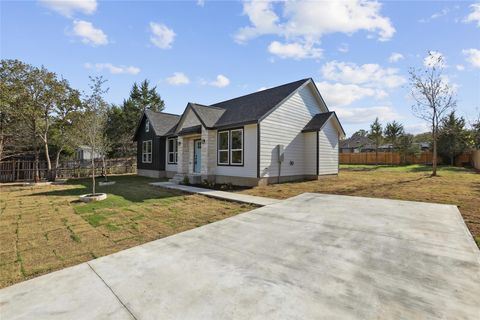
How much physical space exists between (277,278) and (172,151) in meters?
16.2

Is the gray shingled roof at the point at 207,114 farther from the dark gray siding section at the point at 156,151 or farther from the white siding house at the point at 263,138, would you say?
the dark gray siding section at the point at 156,151

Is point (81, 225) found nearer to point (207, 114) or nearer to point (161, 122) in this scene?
point (207, 114)

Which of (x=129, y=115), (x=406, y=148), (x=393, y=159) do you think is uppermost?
(x=129, y=115)

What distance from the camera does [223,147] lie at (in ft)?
44.7

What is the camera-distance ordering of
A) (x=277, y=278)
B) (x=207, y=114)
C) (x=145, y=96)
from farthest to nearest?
(x=145, y=96)
(x=207, y=114)
(x=277, y=278)

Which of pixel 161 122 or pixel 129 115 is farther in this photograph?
pixel 129 115

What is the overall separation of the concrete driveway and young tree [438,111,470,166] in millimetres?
28535

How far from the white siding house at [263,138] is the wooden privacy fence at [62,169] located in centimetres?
928

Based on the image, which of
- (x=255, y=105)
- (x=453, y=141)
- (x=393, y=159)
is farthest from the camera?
(x=393, y=159)

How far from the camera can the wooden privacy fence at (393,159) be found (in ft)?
91.4

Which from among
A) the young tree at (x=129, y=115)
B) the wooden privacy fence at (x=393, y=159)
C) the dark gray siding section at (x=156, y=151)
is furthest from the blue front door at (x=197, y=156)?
the wooden privacy fence at (x=393, y=159)

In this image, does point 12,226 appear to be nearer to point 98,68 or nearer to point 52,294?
point 52,294

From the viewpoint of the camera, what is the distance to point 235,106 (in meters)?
15.6

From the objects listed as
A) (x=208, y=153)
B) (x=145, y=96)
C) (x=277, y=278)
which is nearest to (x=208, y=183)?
(x=208, y=153)
